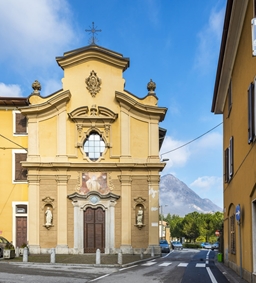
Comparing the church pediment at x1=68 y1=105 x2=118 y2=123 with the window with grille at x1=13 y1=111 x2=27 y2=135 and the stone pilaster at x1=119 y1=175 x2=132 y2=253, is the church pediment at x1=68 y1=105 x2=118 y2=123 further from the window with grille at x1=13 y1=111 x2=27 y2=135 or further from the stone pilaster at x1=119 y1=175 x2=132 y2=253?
the stone pilaster at x1=119 y1=175 x2=132 y2=253

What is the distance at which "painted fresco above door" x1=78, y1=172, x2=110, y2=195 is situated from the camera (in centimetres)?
3284

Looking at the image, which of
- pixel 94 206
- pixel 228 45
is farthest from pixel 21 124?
pixel 228 45

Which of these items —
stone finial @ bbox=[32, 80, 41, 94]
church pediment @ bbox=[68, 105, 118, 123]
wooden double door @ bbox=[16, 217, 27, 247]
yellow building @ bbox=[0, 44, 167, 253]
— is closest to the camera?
yellow building @ bbox=[0, 44, 167, 253]

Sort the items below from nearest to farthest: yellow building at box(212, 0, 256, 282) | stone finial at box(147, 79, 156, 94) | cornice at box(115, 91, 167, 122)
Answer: yellow building at box(212, 0, 256, 282) < cornice at box(115, 91, 167, 122) < stone finial at box(147, 79, 156, 94)

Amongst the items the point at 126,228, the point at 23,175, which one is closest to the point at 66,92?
the point at 23,175

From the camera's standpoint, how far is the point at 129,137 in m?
33.2

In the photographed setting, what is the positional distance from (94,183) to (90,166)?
119 centimetres

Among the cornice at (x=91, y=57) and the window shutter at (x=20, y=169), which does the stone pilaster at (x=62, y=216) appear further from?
the cornice at (x=91, y=57)

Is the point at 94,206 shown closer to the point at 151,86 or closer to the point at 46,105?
the point at 46,105

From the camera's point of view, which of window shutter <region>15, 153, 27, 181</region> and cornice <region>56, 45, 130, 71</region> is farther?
cornice <region>56, 45, 130, 71</region>

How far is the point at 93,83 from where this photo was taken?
33844 mm

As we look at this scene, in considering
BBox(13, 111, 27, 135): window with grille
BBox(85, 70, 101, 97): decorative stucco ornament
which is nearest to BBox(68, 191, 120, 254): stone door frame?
BBox(13, 111, 27, 135): window with grille

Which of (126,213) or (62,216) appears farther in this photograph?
(126,213)

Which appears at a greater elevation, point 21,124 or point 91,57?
point 91,57
